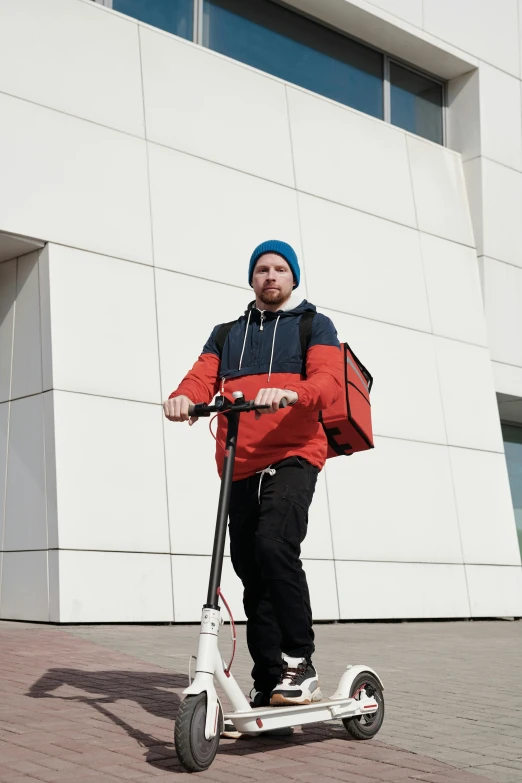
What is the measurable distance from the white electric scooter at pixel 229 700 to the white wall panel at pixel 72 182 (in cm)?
602

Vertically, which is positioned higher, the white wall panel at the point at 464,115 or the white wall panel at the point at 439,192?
the white wall panel at the point at 464,115

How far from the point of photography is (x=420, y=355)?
12.8 metres

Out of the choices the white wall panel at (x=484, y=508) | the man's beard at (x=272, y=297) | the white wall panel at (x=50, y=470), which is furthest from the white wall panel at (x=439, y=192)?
the man's beard at (x=272, y=297)

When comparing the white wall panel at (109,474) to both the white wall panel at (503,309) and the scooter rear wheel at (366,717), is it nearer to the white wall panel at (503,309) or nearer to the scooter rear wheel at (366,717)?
the scooter rear wheel at (366,717)

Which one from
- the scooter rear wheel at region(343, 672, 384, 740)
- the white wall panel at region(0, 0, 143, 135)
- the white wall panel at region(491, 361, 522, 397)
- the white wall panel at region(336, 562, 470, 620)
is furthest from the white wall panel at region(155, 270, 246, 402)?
the scooter rear wheel at region(343, 672, 384, 740)

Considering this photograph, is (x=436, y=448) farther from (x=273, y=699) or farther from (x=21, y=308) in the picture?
(x=273, y=699)

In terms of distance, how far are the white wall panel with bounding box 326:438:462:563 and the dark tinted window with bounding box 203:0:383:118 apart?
489cm

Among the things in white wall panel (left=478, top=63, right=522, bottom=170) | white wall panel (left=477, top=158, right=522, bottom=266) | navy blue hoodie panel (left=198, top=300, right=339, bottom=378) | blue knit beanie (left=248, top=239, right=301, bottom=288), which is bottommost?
navy blue hoodie panel (left=198, top=300, right=339, bottom=378)

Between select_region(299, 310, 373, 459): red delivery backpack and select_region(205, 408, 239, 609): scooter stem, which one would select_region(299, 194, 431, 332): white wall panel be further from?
select_region(205, 408, 239, 609): scooter stem

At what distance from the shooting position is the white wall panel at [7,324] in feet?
32.0

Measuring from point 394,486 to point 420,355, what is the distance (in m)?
1.91

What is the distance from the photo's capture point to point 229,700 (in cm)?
383

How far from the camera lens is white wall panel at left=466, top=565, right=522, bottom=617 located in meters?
12.3

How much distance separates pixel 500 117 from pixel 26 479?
30.3 feet
